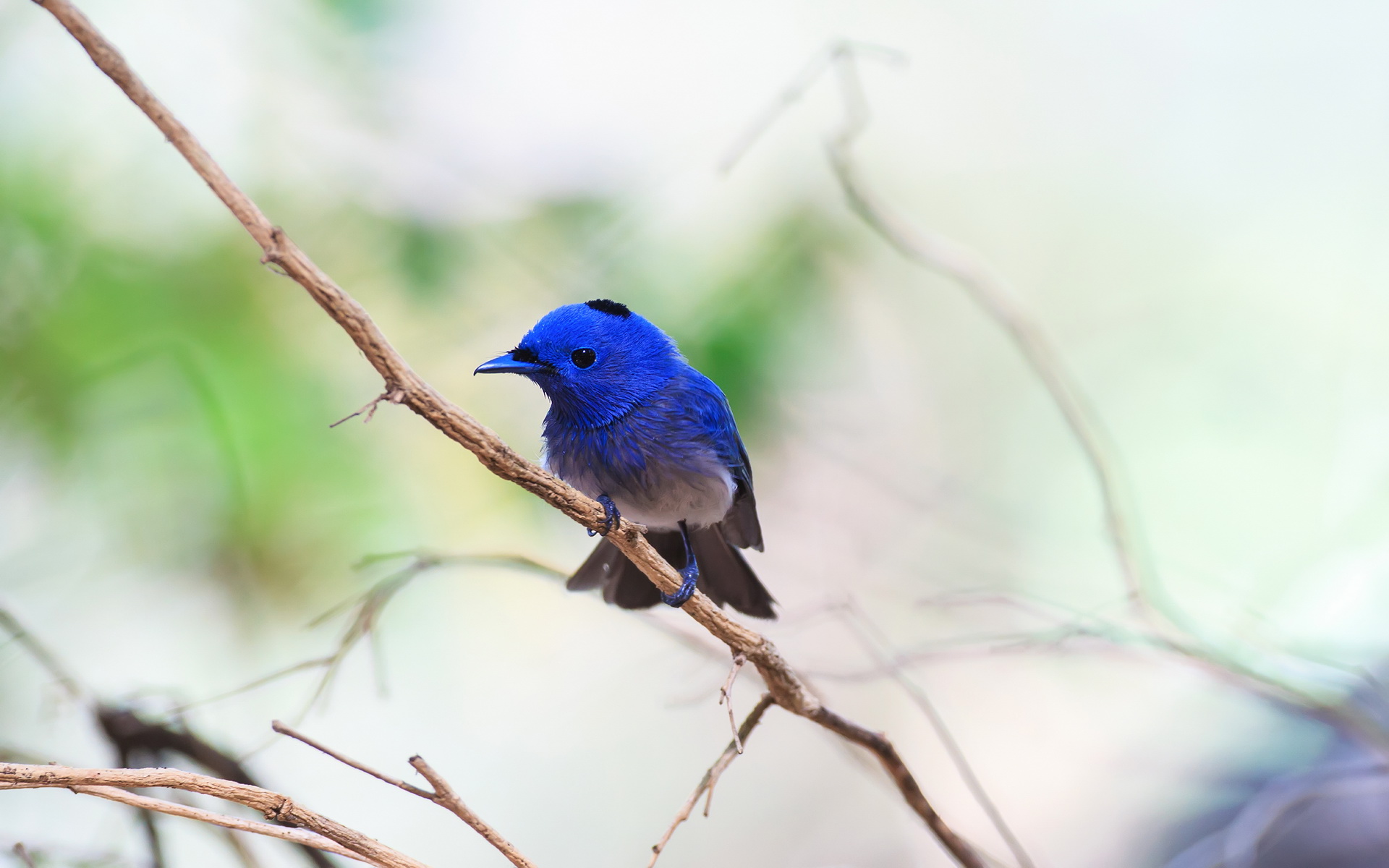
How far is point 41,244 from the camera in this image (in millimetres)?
1609

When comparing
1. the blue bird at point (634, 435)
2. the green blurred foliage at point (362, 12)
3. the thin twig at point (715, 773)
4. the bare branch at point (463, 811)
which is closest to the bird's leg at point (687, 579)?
the blue bird at point (634, 435)

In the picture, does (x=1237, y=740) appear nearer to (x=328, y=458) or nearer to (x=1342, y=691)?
(x=1342, y=691)

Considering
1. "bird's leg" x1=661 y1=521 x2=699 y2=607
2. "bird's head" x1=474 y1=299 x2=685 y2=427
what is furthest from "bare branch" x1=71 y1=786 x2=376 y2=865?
"bird's head" x1=474 y1=299 x2=685 y2=427

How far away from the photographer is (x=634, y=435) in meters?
1.23

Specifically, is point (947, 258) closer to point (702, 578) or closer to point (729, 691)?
point (702, 578)

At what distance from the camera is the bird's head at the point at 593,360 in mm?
1120

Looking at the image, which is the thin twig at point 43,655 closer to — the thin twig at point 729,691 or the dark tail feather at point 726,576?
the dark tail feather at point 726,576

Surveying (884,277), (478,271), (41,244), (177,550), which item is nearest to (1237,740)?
(884,277)

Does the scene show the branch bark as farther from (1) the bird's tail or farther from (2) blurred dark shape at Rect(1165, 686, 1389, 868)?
(2) blurred dark shape at Rect(1165, 686, 1389, 868)

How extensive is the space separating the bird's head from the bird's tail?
0.21 meters

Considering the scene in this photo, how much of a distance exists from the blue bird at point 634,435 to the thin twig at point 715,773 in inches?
6.2

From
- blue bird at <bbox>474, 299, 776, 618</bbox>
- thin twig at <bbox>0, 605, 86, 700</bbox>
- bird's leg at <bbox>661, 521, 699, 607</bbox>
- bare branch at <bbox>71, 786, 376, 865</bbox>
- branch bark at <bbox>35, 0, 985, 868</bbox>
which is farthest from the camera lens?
thin twig at <bbox>0, 605, 86, 700</bbox>

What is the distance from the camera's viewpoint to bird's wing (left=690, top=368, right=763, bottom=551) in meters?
1.30

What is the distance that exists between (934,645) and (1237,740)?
0.63m
